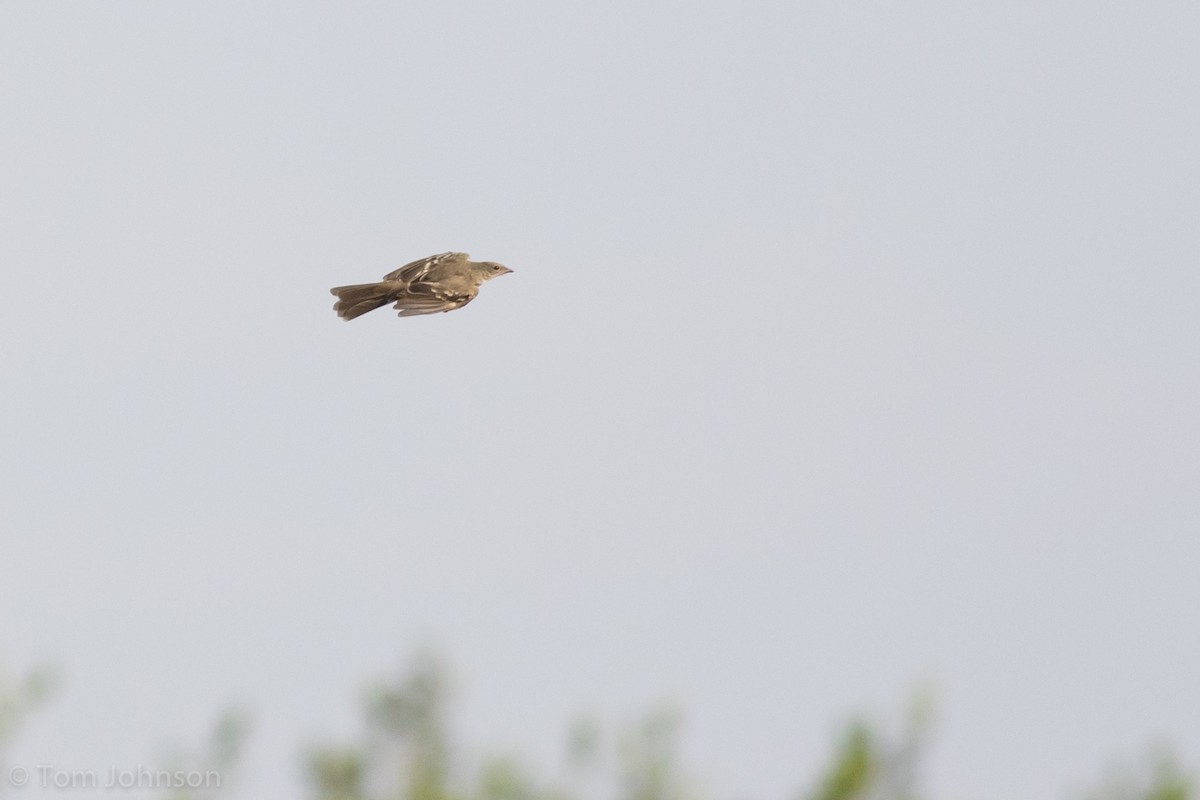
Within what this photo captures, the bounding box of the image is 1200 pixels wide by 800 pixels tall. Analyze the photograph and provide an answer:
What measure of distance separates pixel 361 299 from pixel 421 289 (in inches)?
32.5

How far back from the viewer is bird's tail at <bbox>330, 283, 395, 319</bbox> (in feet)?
100

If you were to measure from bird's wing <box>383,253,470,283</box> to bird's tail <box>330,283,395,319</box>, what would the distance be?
20 cm

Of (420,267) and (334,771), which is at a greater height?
(420,267)

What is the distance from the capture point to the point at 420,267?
30953 mm

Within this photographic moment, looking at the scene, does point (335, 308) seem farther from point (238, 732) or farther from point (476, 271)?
point (238, 732)

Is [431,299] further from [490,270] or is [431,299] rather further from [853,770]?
[853,770]

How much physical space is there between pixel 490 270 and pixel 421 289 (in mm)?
1654

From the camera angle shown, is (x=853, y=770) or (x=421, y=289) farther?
(x=421, y=289)

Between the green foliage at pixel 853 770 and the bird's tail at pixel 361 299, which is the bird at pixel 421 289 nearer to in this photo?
the bird's tail at pixel 361 299

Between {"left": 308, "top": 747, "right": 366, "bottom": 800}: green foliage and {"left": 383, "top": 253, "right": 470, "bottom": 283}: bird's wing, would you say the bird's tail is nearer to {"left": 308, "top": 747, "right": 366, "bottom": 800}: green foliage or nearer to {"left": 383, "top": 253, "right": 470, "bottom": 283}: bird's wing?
{"left": 383, "top": 253, "right": 470, "bottom": 283}: bird's wing

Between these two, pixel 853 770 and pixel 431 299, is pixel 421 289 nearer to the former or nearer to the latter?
pixel 431 299

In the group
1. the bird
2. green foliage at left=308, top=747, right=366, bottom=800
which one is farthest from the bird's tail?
green foliage at left=308, top=747, right=366, bottom=800

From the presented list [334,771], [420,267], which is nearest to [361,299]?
[420,267]

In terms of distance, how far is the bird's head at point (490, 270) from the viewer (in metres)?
31.5
